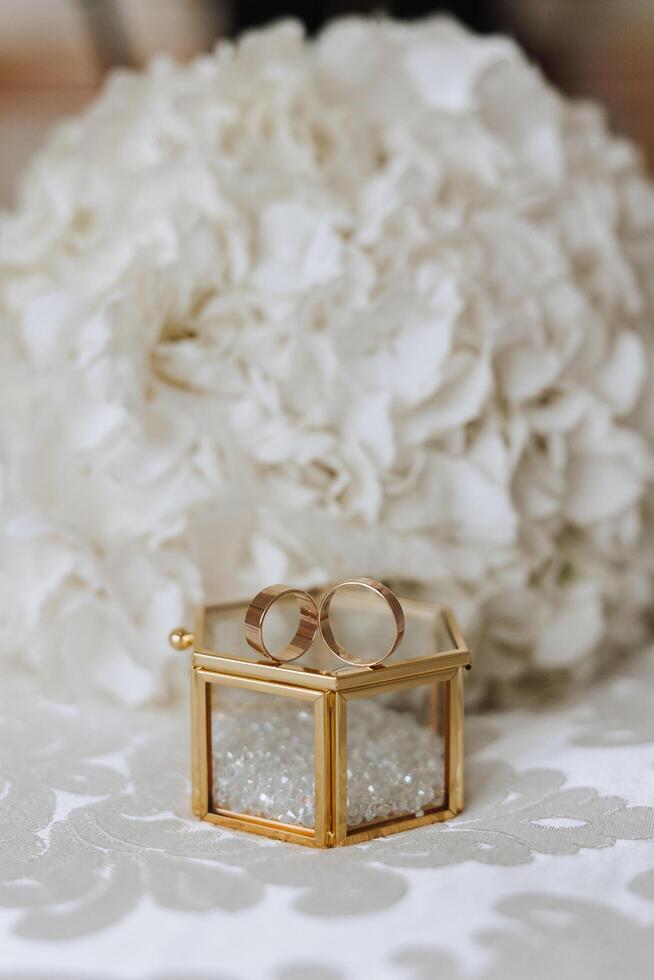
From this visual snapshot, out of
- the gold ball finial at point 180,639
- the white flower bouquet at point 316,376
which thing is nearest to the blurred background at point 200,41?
the white flower bouquet at point 316,376

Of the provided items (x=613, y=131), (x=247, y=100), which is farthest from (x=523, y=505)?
(x=613, y=131)

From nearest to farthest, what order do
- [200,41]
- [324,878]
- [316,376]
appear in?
1. [324,878]
2. [316,376]
3. [200,41]

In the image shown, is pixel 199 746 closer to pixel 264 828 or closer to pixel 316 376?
pixel 264 828

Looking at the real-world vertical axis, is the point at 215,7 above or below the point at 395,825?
above

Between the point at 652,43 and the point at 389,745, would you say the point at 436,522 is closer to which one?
the point at 389,745

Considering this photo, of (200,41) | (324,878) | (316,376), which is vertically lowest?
(324,878)

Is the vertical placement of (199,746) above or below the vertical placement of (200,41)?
below

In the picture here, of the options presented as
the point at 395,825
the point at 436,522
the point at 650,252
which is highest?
the point at 650,252

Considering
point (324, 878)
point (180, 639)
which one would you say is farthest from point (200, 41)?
point (324, 878)

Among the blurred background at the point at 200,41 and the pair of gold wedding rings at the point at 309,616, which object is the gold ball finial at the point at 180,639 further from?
the blurred background at the point at 200,41
